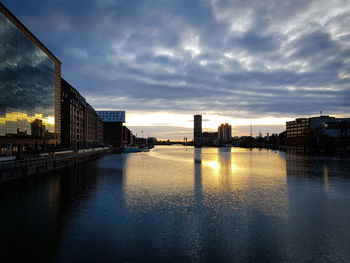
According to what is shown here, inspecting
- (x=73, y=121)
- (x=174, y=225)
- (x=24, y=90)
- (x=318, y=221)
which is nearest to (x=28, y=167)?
(x=24, y=90)

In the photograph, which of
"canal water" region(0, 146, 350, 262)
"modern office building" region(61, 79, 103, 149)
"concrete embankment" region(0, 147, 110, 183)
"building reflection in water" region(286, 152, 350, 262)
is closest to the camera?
"canal water" region(0, 146, 350, 262)

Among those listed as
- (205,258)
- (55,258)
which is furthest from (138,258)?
(55,258)

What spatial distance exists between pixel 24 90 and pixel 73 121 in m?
54.3

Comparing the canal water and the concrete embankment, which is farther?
the concrete embankment

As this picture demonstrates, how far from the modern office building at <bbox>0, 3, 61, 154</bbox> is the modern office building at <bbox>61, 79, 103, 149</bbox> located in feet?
61.0

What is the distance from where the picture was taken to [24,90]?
251 ft

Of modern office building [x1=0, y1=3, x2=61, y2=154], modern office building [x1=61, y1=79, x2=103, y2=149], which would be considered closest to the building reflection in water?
modern office building [x1=0, y1=3, x2=61, y2=154]

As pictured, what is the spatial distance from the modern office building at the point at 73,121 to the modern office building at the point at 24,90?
732 inches

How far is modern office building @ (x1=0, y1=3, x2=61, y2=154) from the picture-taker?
215ft

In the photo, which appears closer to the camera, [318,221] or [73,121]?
[318,221]

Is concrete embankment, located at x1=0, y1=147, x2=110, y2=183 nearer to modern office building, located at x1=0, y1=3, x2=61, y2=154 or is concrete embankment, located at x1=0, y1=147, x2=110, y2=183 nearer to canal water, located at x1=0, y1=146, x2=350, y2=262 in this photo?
canal water, located at x1=0, y1=146, x2=350, y2=262

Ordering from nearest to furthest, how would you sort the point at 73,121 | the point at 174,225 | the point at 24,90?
the point at 174,225 < the point at 24,90 < the point at 73,121

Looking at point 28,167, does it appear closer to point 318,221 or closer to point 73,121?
point 318,221

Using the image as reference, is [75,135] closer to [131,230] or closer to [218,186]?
[218,186]
